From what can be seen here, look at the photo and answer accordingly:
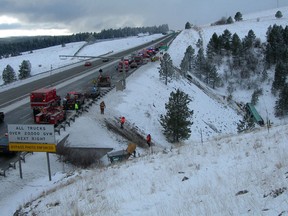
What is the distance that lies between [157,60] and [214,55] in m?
18.2

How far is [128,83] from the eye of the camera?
57.0m

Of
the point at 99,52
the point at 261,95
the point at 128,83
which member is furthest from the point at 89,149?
A: the point at 99,52

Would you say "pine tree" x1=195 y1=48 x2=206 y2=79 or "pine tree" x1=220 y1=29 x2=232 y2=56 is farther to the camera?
"pine tree" x1=220 y1=29 x2=232 y2=56

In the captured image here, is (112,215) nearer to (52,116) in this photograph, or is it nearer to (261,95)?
(52,116)

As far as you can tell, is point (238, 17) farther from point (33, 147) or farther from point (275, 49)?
point (33, 147)

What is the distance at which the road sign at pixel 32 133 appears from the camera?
1997 centimetres

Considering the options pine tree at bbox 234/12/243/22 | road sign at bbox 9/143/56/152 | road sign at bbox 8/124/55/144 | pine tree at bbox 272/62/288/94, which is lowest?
pine tree at bbox 272/62/288/94

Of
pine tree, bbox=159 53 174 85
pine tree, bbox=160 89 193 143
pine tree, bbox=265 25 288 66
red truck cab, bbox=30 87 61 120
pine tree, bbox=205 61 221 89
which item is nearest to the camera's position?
pine tree, bbox=160 89 193 143

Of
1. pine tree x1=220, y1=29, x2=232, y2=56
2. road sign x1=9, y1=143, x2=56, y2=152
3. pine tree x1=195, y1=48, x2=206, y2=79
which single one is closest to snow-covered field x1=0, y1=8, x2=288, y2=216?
road sign x1=9, y1=143, x2=56, y2=152

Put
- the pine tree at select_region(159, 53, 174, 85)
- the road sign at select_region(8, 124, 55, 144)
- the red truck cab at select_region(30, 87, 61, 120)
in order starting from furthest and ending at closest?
1. the pine tree at select_region(159, 53, 174, 85)
2. the red truck cab at select_region(30, 87, 61, 120)
3. the road sign at select_region(8, 124, 55, 144)

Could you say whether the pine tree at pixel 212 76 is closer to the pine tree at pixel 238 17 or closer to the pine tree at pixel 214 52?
the pine tree at pixel 214 52

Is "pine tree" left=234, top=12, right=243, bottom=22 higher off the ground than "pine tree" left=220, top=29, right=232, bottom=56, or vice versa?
"pine tree" left=234, top=12, right=243, bottom=22

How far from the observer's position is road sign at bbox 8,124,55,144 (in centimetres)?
1997

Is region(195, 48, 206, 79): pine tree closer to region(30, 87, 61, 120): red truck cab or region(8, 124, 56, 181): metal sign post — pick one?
region(30, 87, 61, 120): red truck cab
